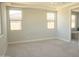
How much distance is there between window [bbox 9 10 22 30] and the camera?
574cm

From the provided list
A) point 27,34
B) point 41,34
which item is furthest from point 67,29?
point 27,34

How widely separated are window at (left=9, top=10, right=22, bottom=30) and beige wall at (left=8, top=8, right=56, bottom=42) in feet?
0.70

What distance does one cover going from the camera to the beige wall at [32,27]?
19.4 feet

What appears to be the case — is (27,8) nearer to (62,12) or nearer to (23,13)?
(23,13)

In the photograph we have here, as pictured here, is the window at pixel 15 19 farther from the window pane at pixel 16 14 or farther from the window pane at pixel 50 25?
the window pane at pixel 50 25

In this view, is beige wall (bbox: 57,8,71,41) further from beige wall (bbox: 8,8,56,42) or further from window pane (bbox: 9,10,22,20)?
window pane (bbox: 9,10,22,20)

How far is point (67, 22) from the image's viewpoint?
19.6 feet

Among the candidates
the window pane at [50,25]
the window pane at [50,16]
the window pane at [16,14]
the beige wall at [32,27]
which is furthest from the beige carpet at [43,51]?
the window pane at [50,16]

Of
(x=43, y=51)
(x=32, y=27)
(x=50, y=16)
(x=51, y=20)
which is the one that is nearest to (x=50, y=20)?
(x=51, y=20)

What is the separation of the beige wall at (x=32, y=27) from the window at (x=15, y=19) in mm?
212

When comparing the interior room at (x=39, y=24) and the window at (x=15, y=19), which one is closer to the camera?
the interior room at (x=39, y=24)

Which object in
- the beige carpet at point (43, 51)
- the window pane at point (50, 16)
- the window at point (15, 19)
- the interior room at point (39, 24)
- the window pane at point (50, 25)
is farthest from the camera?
the window pane at point (50, 25)

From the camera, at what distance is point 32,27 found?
627cm

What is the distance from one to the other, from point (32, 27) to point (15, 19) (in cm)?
106
